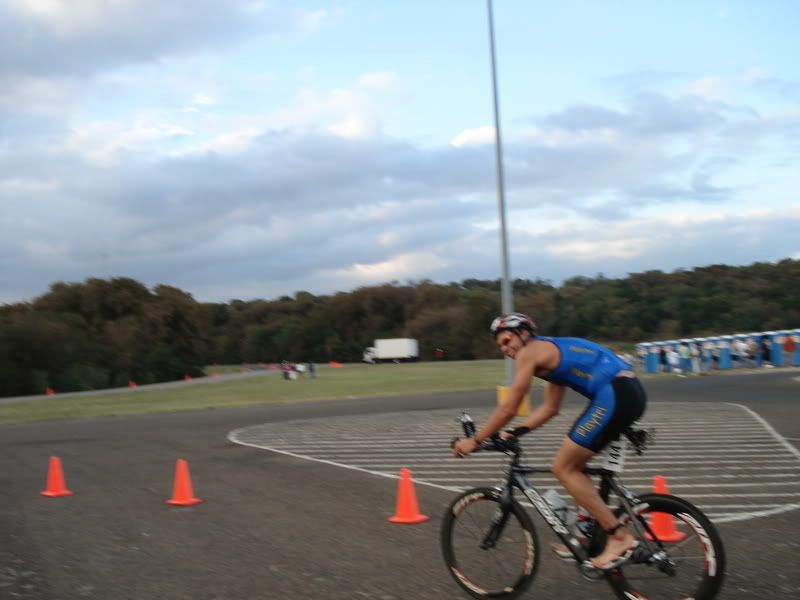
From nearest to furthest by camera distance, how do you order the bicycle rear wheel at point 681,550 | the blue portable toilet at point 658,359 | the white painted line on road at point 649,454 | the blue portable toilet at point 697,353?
the bicycle rear wheel at point 681,550, the white painted line on road at point 649,454, the blue portable toilet at point 697,353, the blue portable toilet at point 658,359

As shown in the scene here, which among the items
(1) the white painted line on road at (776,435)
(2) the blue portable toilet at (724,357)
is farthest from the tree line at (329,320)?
(1) the white painted line on road at (776,435)

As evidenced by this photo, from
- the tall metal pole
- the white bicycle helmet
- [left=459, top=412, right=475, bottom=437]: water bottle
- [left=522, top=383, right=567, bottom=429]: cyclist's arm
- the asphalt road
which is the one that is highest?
the tall metal pole

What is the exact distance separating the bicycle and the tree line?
182ft

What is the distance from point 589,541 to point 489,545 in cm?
70

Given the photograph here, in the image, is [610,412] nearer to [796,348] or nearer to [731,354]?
[796,348]

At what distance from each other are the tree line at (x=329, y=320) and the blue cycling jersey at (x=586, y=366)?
184 ft

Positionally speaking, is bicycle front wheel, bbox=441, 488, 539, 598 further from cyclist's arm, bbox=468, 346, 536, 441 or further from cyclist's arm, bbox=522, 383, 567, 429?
cyclist's arm, bbox=468, 346, 536, 441

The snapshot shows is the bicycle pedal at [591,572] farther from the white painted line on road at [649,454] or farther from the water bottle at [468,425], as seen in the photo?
the white painted line on road at [649,454]

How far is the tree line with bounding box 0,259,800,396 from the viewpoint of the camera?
202 feet

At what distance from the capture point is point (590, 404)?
17.0 ft

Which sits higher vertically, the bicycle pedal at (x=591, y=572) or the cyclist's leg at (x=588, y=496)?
the cyclist's leg at (x=588, y=496)

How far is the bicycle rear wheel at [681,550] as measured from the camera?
4992 millimetres

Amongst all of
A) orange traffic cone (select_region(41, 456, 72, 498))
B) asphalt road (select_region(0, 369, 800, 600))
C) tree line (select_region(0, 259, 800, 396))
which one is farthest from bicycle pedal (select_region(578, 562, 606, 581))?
tree line (select_region(0, 259, 800, 396))

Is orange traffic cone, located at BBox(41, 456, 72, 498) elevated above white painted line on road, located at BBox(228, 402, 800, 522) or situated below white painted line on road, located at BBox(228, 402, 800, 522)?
above
